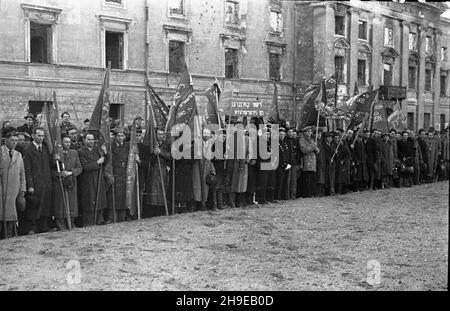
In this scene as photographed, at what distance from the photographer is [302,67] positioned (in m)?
30.9

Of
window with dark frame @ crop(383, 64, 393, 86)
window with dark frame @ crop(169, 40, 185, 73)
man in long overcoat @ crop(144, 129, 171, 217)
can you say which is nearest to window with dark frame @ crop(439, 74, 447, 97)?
window with dark frame @ crop(383, 64, 393, 86)

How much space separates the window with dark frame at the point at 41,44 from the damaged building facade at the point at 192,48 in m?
0.04

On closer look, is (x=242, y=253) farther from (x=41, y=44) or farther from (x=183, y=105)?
(x=41, y=44)

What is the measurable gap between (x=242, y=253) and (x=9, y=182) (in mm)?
3416

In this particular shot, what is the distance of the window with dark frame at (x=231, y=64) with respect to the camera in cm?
2614

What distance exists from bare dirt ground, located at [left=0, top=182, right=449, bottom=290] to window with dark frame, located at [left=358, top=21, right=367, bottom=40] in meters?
24.3

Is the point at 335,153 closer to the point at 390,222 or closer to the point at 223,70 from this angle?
the point at 390,222

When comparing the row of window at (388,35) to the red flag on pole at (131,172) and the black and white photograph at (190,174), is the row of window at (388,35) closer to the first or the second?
the black and white photograph at (190,174)

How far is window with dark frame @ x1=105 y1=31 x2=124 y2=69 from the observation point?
22750mm

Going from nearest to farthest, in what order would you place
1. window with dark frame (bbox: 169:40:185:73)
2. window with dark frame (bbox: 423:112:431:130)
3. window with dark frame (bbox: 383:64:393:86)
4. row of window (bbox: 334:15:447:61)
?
window with dark frame (bbox: 169:40:185:73) < row of window (bbox: 334:15:447:61) < window with dark frame (bbox: 383:64:393:86) < window with dark frame (bbox: 423:112:431:130)

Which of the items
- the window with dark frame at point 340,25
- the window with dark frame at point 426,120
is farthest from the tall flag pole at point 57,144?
the window with dark frame at point 426,120

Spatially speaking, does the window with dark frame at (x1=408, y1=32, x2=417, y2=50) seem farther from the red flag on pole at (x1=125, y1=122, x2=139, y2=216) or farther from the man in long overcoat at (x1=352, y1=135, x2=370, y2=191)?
the red flag on pole at (x1=125, y1=122, x2=139, y2=216)

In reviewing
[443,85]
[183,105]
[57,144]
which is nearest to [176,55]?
[183,105]
